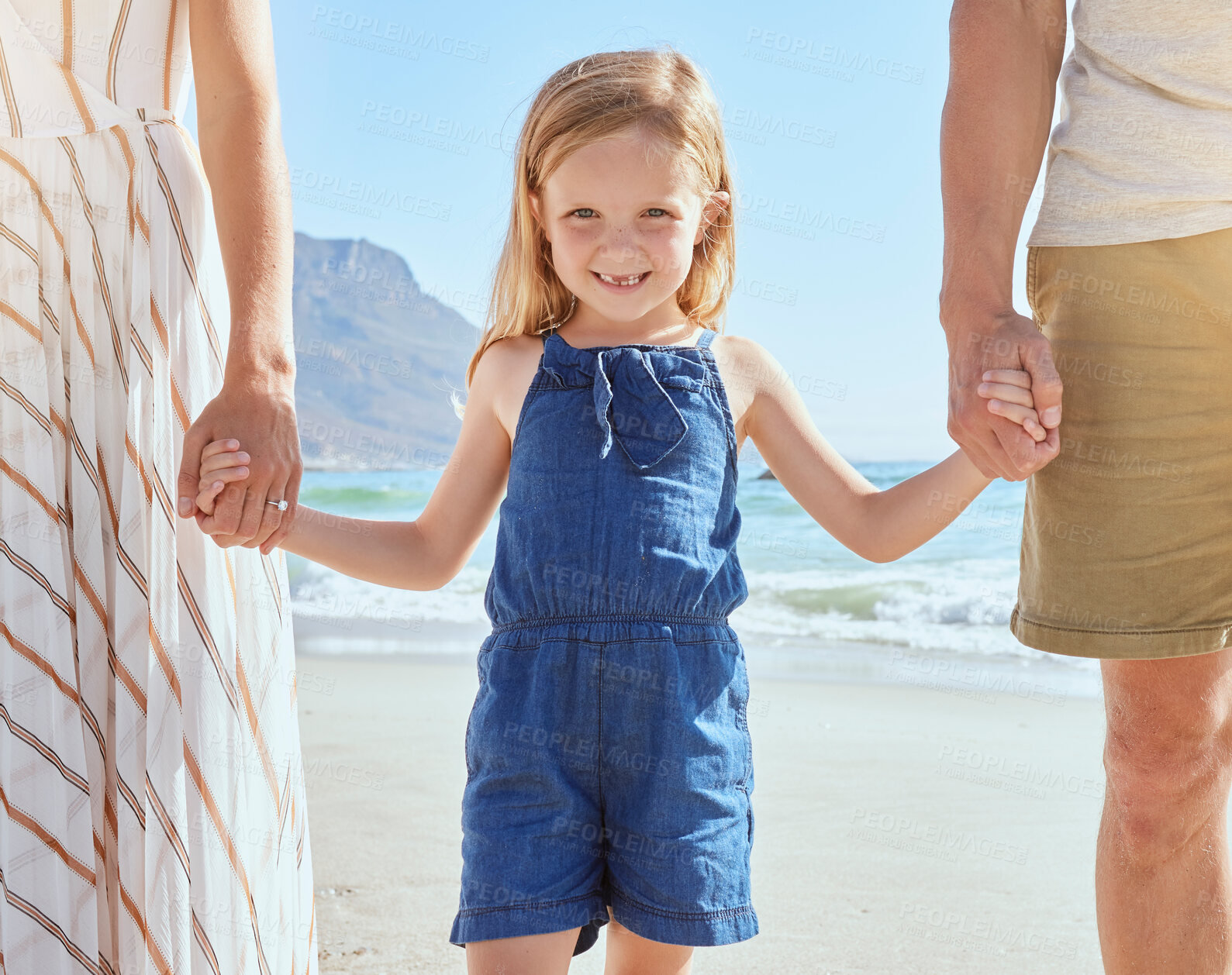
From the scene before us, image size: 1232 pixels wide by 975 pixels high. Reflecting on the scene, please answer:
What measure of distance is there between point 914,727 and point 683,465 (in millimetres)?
4444

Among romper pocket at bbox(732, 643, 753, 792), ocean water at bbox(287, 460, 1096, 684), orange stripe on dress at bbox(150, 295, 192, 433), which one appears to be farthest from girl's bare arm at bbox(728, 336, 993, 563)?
ocean water at bbox(287, 460, 1096, 684)

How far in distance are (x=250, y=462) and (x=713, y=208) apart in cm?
96

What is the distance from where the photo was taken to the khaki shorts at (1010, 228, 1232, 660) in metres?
1.68

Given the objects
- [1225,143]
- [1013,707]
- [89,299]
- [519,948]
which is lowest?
[1013,707]

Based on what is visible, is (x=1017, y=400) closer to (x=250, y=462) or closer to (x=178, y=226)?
(x=250, y=462)

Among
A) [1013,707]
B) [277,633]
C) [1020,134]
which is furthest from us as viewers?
[1013,707]

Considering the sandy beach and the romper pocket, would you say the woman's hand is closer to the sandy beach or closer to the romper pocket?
the romper pocket

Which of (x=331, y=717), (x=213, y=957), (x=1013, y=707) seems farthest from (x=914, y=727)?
(x=213, y=957)

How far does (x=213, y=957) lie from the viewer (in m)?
1.52

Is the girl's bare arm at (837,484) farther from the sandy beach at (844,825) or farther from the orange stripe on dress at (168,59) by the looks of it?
the sandy beach at (844,825)

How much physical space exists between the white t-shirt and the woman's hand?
1.19 meters

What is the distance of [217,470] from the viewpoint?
1451mm

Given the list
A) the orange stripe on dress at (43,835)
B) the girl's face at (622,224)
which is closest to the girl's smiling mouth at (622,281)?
the girl's face at (622,224)

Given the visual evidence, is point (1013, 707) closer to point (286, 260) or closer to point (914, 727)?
point (914, 727)
